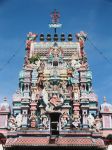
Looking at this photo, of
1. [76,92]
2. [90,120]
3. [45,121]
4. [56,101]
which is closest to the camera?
[45,121]

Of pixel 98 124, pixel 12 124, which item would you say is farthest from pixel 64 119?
pixel 12 124

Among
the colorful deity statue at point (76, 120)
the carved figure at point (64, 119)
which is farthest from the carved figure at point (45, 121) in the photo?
the colorful deity statue at point (76, 120)

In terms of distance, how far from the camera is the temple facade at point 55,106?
3175 centimetres

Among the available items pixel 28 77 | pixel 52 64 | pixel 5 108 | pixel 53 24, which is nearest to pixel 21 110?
pixel 5 108

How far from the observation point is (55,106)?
1415 inches

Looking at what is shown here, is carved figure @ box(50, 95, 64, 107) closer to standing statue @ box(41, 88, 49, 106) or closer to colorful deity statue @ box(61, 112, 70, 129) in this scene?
standing statue @ box(41, 88, 49, 106)

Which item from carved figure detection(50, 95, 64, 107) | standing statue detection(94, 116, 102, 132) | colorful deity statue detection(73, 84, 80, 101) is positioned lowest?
standing statue detection(94, 116, 102, 132)

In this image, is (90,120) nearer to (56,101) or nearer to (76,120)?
(76,120)

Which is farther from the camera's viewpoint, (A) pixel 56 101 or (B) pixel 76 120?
(A) pixel 56 101

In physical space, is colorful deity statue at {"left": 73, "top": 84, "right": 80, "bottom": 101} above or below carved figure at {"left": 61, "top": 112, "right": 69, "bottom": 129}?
above

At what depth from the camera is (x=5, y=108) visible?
123 feet

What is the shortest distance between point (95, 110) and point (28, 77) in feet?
29.4

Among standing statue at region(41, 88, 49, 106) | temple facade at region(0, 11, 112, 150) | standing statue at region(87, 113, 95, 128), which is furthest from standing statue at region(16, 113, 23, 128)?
standing statue at region(87, 113, 95, 128)

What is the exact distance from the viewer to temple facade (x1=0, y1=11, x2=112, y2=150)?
1250 inches
